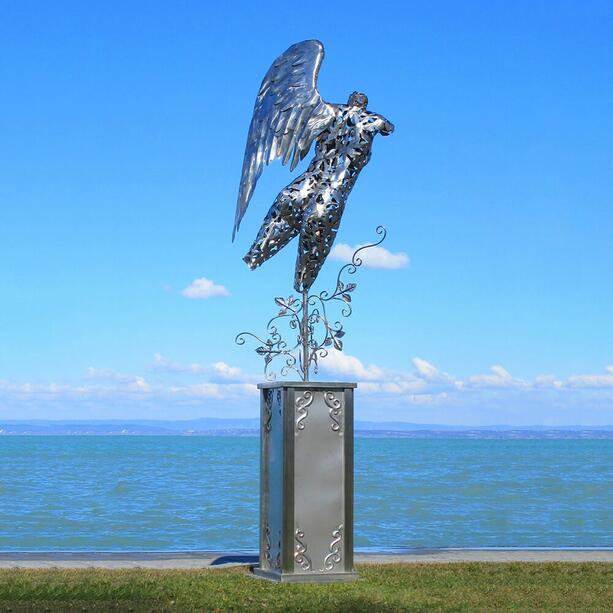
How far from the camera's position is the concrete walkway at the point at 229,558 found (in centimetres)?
1170

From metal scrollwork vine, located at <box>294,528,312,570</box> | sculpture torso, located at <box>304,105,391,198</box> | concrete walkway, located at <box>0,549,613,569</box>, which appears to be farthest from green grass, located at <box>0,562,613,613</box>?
sculpture torso, located at <box>304,105,391,198</box>

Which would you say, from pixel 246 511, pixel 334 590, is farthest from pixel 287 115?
pixel 246 511

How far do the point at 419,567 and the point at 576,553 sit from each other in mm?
2396

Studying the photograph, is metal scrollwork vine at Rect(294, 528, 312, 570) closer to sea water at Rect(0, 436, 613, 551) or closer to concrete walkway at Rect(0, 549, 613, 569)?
concrete walkway at Rect(0, 549, 613, 569)

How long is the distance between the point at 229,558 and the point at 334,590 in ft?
8.38

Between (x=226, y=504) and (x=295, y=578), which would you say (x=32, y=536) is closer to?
(x=226, y=504)

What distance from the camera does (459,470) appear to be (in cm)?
5906

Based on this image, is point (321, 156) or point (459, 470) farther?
point (459, 470)

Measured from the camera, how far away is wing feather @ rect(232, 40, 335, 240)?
10969 mm

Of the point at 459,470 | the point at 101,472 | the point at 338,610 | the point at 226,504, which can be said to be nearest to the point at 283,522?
the point at 338,610

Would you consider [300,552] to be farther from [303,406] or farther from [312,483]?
[303,406]

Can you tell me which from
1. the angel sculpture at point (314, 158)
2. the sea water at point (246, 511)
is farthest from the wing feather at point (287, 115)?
the sea water at point (246, 511)

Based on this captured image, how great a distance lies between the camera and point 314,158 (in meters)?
11.1

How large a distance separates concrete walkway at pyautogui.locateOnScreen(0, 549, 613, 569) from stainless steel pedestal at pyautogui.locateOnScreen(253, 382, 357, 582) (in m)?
1.45
